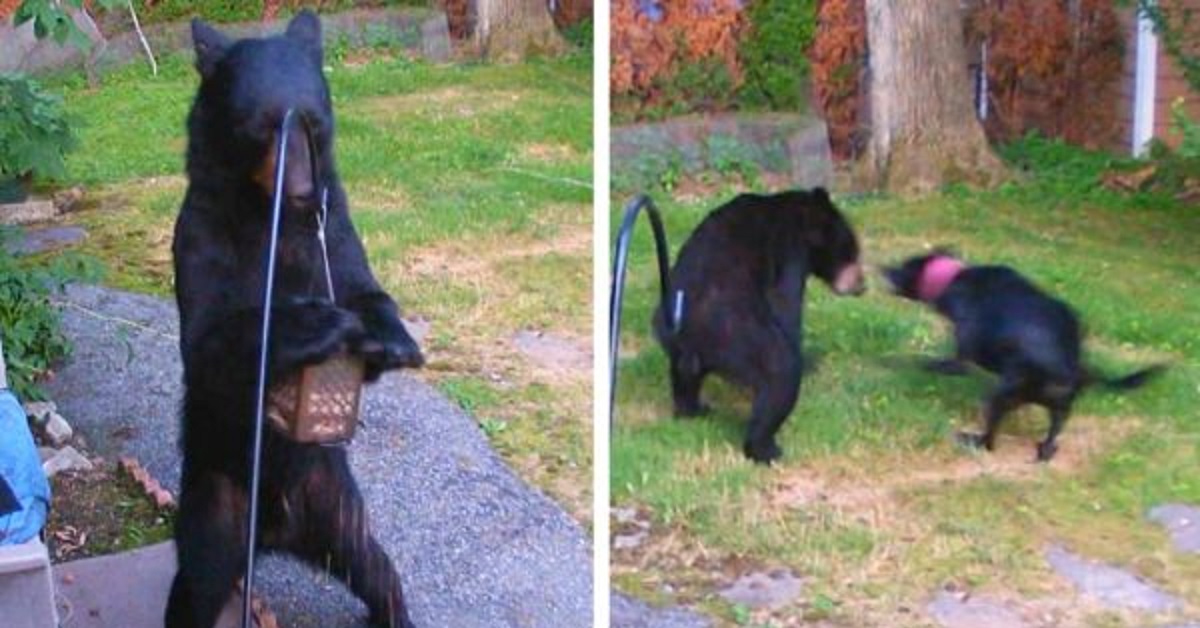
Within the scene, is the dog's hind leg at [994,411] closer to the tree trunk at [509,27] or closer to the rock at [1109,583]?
the rock at [1109,583]

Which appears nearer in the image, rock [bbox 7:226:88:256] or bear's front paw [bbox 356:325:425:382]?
bear's front paw [bbox 356:325:425:382]

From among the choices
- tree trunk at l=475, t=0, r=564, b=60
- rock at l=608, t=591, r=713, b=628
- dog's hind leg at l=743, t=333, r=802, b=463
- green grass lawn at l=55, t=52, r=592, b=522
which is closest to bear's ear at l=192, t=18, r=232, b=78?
green grass lawn at l=55, t=52, r=592, b=522

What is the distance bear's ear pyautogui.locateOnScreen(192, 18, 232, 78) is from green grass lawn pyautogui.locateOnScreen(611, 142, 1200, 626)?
22.6 inches

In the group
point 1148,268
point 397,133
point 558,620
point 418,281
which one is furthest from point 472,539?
point 1148,268

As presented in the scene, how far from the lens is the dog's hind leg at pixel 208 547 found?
105 inches

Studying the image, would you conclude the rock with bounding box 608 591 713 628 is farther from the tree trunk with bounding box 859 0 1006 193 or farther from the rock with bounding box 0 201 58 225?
the rock with bounding box 0 201 58 225

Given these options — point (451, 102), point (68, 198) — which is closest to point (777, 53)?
point (451, 102)

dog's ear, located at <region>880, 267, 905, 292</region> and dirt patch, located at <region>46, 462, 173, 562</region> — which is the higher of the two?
dog's ear, located at <region>880, 267, 905, 292</region>

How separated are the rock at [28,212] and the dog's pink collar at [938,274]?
1489mm

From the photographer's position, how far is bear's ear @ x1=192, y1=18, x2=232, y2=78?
2.44 m

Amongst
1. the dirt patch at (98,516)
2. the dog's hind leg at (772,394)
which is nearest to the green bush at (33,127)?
the dirt patch at (98,516)

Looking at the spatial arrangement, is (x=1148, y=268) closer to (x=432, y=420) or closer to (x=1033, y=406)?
(x=1033, y=406)

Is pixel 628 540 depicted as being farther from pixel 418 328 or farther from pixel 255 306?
pixel 255 306

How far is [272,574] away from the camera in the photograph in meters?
2.78
